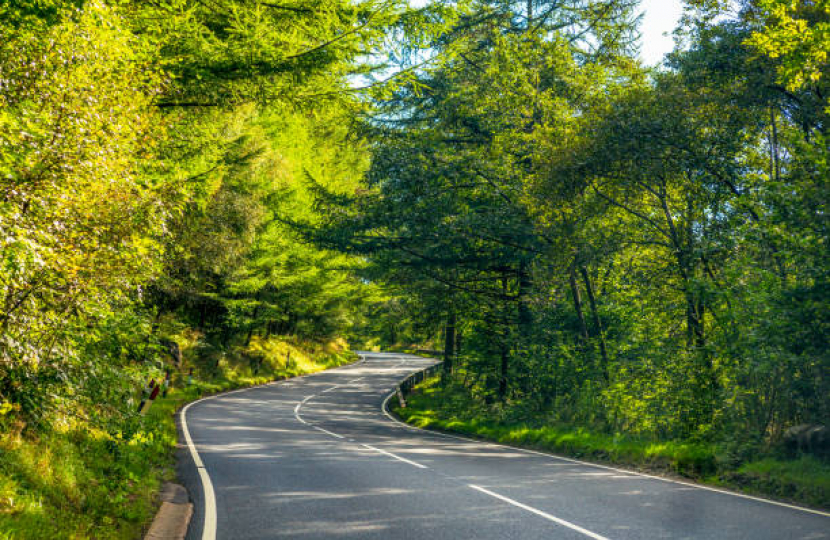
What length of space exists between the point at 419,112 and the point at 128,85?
1661 centimetres

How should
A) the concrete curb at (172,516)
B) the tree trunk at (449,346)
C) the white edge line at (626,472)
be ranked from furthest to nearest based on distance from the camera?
the tree trunk at (449,346)
the white edge line at (626,472)
the concrete curb at (172,516)

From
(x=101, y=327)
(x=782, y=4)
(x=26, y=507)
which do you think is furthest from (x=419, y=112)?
(x=26, y=507)

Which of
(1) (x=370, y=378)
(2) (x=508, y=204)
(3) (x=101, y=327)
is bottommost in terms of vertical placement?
(1) (x=370, y=378)

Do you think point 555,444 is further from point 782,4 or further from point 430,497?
point 782,4

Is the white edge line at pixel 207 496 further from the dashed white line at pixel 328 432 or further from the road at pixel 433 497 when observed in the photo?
the dashed white line at pixel 328 432

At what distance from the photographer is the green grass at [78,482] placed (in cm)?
498

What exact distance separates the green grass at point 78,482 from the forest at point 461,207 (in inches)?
2.0

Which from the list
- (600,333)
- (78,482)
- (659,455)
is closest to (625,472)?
(659,455)

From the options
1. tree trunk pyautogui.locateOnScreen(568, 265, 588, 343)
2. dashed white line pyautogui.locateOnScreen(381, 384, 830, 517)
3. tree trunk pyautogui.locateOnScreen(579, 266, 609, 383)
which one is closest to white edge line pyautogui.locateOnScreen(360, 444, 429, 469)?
dashed white line pyautogui.locateOnScreen(381, 384, 830, 517)

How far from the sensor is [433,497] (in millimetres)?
7484

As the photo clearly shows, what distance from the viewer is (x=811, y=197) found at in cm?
874

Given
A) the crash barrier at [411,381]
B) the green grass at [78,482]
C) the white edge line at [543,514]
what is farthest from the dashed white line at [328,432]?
the crash barrier at [411,381]

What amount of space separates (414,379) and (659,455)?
22868mm

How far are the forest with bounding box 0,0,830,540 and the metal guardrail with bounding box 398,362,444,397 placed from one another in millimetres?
7503
